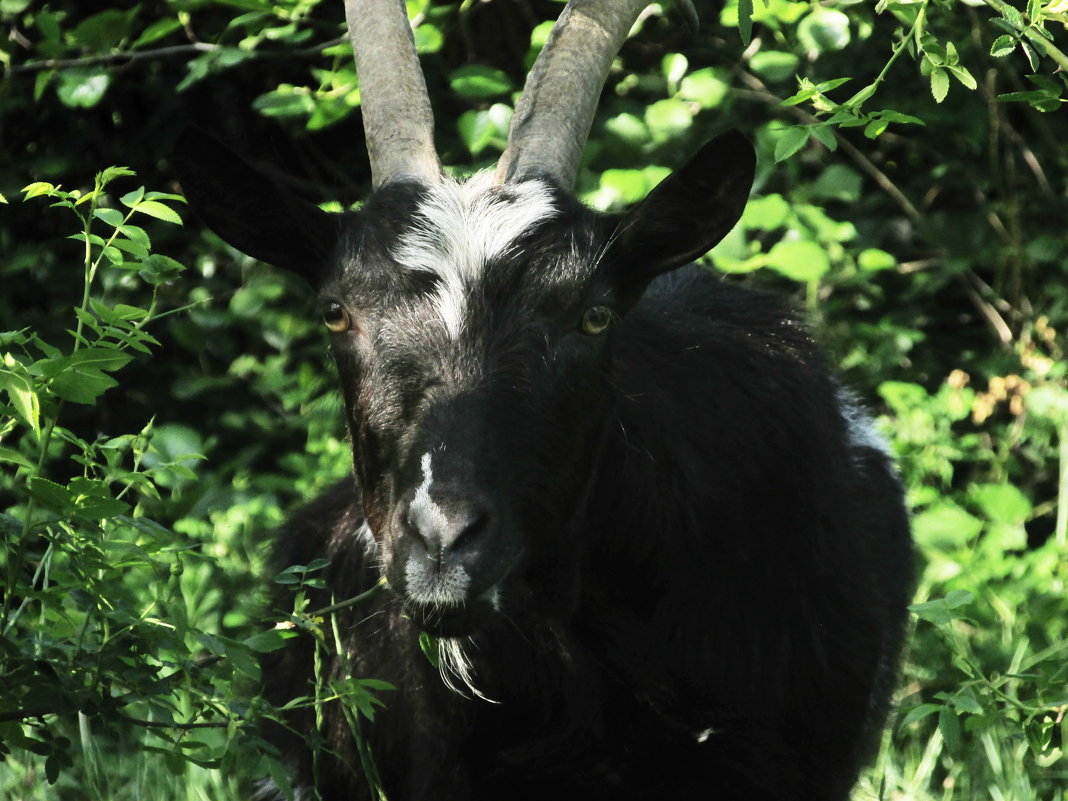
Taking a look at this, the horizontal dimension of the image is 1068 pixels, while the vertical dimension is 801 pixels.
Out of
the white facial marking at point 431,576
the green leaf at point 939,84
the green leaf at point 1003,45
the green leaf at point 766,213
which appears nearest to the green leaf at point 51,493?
the white facial marking at point 431,576

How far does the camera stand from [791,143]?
3.43 meters

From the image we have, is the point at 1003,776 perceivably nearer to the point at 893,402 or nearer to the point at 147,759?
the point at 893,402

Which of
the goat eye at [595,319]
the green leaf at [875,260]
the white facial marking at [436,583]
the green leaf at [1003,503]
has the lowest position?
the green leaf at [1003,503]

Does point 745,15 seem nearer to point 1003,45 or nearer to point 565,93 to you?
point 1003,45

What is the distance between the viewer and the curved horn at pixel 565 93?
3912 mm

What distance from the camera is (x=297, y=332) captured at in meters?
7.29

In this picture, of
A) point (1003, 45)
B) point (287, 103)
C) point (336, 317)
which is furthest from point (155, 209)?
point (287, 103)

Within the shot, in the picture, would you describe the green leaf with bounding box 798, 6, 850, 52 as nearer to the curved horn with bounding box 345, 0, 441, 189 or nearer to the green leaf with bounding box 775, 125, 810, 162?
the curved horn with bounding box 345, 0, 441, 189

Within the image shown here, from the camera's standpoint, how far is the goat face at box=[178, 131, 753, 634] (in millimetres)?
3129

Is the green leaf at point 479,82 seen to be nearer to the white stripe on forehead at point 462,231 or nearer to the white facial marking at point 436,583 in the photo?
the white stripe on forehead at point 462,231

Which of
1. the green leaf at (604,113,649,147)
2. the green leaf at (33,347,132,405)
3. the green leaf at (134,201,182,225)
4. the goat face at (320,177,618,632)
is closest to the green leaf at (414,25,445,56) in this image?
the green leaf at (604,113,649,147)

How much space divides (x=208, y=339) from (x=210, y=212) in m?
3.71

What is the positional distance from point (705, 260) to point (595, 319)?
2.96 m

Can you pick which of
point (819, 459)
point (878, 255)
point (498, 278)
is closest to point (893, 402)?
point (878, 255)
